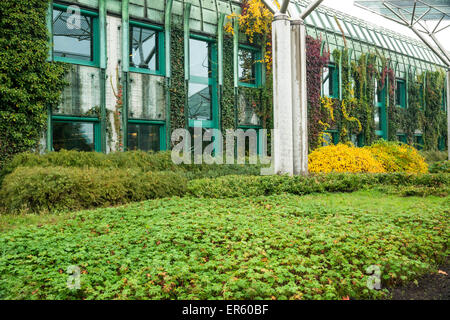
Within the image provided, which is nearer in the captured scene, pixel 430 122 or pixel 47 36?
pixel 47 36

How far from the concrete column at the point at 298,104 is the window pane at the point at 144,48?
640cm

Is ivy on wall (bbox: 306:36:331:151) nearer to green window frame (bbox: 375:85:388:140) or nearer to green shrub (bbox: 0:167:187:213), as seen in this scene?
green window frame (bbox: 375:85:388:140)

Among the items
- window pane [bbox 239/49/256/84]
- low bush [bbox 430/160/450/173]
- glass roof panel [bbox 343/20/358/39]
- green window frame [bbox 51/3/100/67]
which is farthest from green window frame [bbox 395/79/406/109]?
green window frame [bbox 51/3/100/67]

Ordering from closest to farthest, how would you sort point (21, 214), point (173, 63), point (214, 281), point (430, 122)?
1. point (214, 281)
2. point (21, 214)
3. point (173, 63)
4. point (430, 122)

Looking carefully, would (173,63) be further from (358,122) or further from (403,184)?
(358,122)

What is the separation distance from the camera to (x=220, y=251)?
4.67m

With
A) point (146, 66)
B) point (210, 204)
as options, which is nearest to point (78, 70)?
point (146, 66)

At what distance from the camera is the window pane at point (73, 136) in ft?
41.2

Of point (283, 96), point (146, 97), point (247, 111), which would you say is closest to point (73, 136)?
point (146, 97)

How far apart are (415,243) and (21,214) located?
23.5 ft

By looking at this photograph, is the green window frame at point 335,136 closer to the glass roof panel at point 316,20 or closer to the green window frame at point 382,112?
the green window frame at point 382,112

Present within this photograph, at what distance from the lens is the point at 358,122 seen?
24250 millimetres

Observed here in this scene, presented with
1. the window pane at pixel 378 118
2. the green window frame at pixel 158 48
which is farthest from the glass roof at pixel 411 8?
the green window frame at pixel 158 48

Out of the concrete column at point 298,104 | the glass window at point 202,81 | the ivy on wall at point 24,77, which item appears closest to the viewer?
the concrete column at point 298,104
